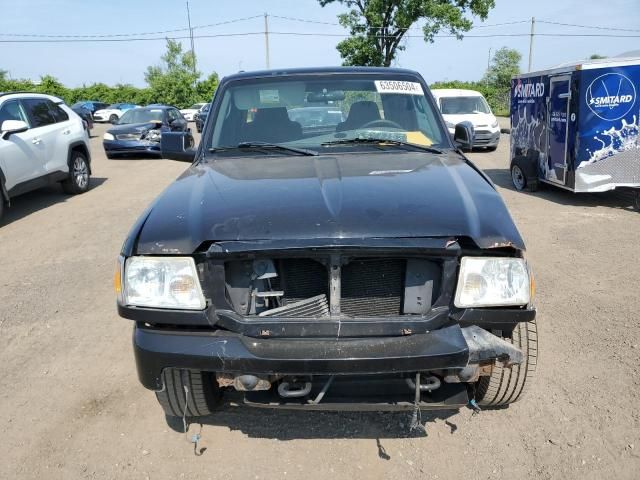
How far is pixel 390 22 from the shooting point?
124ft

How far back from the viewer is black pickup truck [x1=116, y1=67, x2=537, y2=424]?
7.47ft

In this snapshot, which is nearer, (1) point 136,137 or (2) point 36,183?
(2) point 36,183

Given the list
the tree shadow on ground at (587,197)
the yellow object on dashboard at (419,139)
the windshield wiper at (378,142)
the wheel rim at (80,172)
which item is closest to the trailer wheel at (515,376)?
the windshield wiper at (378,142)

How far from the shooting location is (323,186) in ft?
8.93

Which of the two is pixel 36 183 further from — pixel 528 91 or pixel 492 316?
pixel 528 91

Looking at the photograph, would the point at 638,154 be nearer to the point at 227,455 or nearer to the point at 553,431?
the point at 553,431

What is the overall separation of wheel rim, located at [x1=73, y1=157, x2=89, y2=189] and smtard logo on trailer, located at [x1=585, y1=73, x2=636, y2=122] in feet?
28.6

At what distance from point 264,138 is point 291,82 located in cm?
55

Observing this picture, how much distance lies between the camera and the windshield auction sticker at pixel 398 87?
397 centimetres

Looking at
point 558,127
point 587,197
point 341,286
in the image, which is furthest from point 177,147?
point 587,197

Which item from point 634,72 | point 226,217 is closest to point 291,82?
point 226,217

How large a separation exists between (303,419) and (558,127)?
7.68 meters

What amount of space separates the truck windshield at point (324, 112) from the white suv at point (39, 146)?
18.2 ft

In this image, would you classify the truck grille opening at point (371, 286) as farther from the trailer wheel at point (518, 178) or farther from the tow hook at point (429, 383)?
the trailer wheel at point (518, 178)
